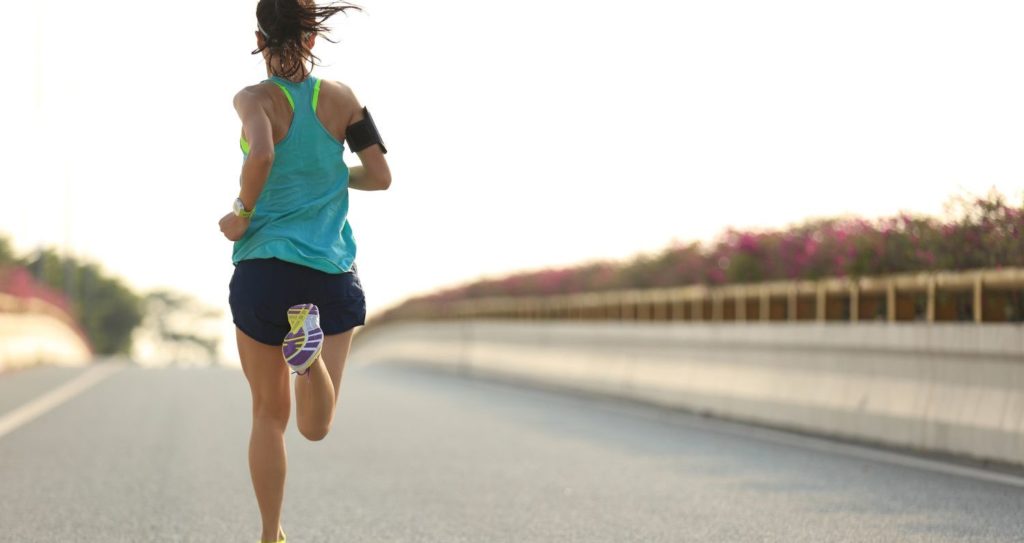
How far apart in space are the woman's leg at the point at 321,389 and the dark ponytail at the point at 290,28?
98 centimetres

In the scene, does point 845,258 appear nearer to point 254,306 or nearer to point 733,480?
point 733,480

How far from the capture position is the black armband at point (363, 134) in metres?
5.86

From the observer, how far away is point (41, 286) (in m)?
47.4

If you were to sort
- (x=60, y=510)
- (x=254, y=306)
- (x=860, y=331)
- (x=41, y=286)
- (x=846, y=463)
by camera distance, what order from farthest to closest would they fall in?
(x=41, y=286)
(x=860, y=331)
(x=846, y=463)
(x=60, y=510)
(x=254, y=306)

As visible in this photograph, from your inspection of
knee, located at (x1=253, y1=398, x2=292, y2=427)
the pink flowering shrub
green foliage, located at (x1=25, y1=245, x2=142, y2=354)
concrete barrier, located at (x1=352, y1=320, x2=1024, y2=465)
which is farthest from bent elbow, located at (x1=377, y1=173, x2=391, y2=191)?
green foliage, located at (x1=25, y1=245, x2=142, y2=354)

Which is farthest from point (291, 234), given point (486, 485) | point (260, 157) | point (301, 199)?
point (486, 485)

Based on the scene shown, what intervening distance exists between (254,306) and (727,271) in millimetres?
13579

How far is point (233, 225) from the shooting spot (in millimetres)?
5516

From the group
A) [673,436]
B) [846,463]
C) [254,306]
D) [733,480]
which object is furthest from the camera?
[673,436]

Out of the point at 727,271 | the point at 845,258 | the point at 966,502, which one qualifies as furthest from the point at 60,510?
the point at 727,271

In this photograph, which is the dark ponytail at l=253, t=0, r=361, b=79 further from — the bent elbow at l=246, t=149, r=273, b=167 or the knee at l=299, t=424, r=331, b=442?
the knee at l=299, t=424, r=331, b=442

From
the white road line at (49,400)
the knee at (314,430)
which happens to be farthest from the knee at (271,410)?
the white road line at (49,400)

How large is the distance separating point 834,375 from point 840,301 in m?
2.38

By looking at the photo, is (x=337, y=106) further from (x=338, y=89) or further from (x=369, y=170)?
(x=369, y=170)
